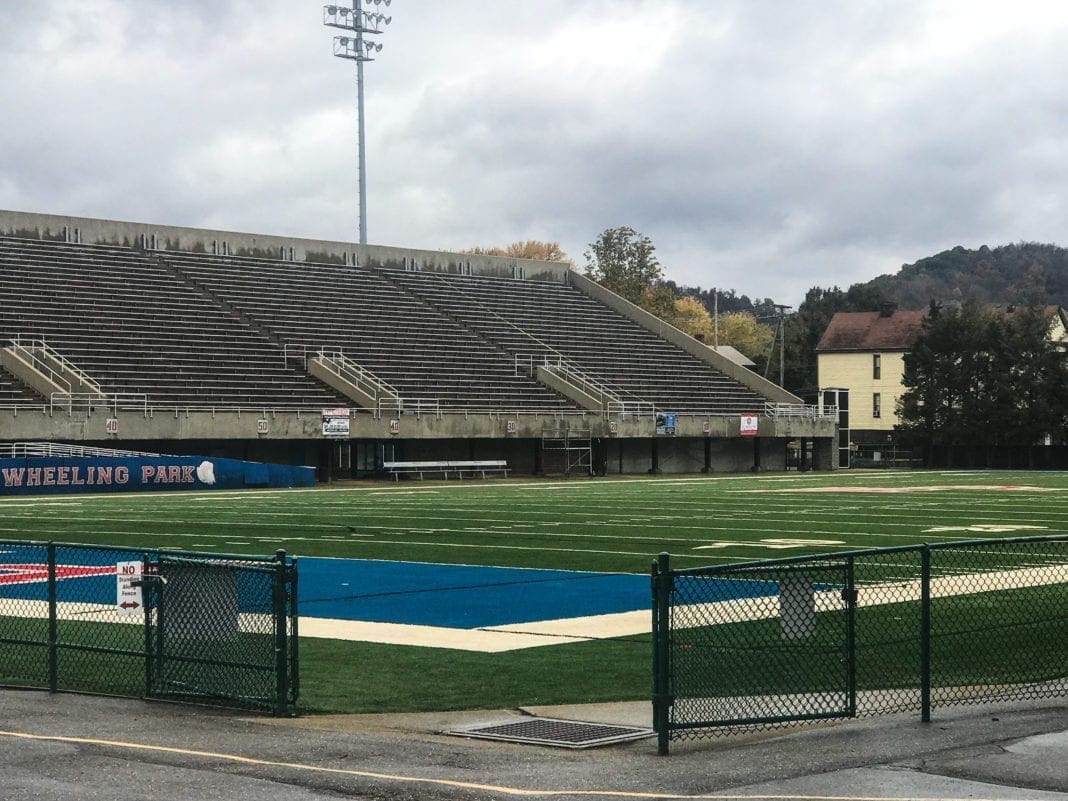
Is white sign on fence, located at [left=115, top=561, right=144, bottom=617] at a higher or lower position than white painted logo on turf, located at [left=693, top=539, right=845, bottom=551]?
higher

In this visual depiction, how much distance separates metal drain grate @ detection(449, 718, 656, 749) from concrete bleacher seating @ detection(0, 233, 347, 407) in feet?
149

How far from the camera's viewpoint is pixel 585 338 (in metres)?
77.4

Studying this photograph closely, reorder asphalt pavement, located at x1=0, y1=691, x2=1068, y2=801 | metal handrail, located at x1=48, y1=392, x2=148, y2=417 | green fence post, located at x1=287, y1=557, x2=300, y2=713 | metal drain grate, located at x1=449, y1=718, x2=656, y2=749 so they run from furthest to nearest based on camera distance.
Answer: metal handrail, located at x1=48, y1=392, x2=148, y2=417 → green fence post, located at x1=287, y1=557, x2=300, y2=713 → metal drain grate, located at x1=449, y1=718, x2=656, y2=749 → asphalt pavement, located at x1=0, y1=691, x2=1068, y2=801

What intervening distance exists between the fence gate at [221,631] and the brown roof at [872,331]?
9947cm

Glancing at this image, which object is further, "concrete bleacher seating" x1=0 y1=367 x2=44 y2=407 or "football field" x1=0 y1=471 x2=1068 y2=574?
"concrete bleacher seating" x1=0 y1=367 x2=44 y2=407

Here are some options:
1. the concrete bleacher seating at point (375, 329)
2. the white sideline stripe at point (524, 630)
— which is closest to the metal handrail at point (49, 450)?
the concrete bleacher seating at point (375, 329)

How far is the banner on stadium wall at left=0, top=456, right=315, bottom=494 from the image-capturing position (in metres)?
44.2

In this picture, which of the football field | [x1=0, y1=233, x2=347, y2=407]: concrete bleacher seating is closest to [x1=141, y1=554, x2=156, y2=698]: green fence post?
the football field

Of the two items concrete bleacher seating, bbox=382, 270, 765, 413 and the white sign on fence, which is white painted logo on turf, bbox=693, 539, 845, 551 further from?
concrete bleacher seating, bbox=382, 270, 765, 413

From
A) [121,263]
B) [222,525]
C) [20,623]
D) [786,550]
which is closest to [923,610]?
[20,623]

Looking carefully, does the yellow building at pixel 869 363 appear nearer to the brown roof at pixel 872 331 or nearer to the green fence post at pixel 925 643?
the brown roof at pixel 872 331

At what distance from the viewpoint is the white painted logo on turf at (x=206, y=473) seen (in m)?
48.1

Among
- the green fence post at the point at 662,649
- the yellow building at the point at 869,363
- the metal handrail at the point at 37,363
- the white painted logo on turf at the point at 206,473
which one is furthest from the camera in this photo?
the yellow building at the point at 869,363

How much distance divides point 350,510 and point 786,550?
1428 centimetres
